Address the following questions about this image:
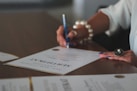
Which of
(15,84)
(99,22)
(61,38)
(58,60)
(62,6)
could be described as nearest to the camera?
(15,84)

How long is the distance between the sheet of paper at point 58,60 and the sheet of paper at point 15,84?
116 millimetres

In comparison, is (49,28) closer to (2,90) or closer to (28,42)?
(28,42)

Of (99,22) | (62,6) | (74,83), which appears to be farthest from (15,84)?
(62,6)

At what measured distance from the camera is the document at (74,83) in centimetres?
82

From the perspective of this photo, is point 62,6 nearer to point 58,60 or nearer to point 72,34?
point 72,34

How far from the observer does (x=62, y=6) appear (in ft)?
12.1

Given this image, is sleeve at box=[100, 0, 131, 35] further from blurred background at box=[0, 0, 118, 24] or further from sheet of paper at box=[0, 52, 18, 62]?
blurred background at box=[0, 0, 118, 24]

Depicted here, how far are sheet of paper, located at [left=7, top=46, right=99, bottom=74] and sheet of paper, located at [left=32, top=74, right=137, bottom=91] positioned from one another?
72 mm

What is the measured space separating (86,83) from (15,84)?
0.65 ft

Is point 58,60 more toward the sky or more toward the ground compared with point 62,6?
more toward the sky

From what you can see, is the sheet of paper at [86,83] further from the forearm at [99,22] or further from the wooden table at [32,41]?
the forearm at [99,22]

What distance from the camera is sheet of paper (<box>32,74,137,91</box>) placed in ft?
2.70

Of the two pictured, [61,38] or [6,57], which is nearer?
[6,57]

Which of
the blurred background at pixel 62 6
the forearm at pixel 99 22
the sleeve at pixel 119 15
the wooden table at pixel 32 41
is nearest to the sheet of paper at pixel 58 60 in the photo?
the wooden table at pixel 32 41
